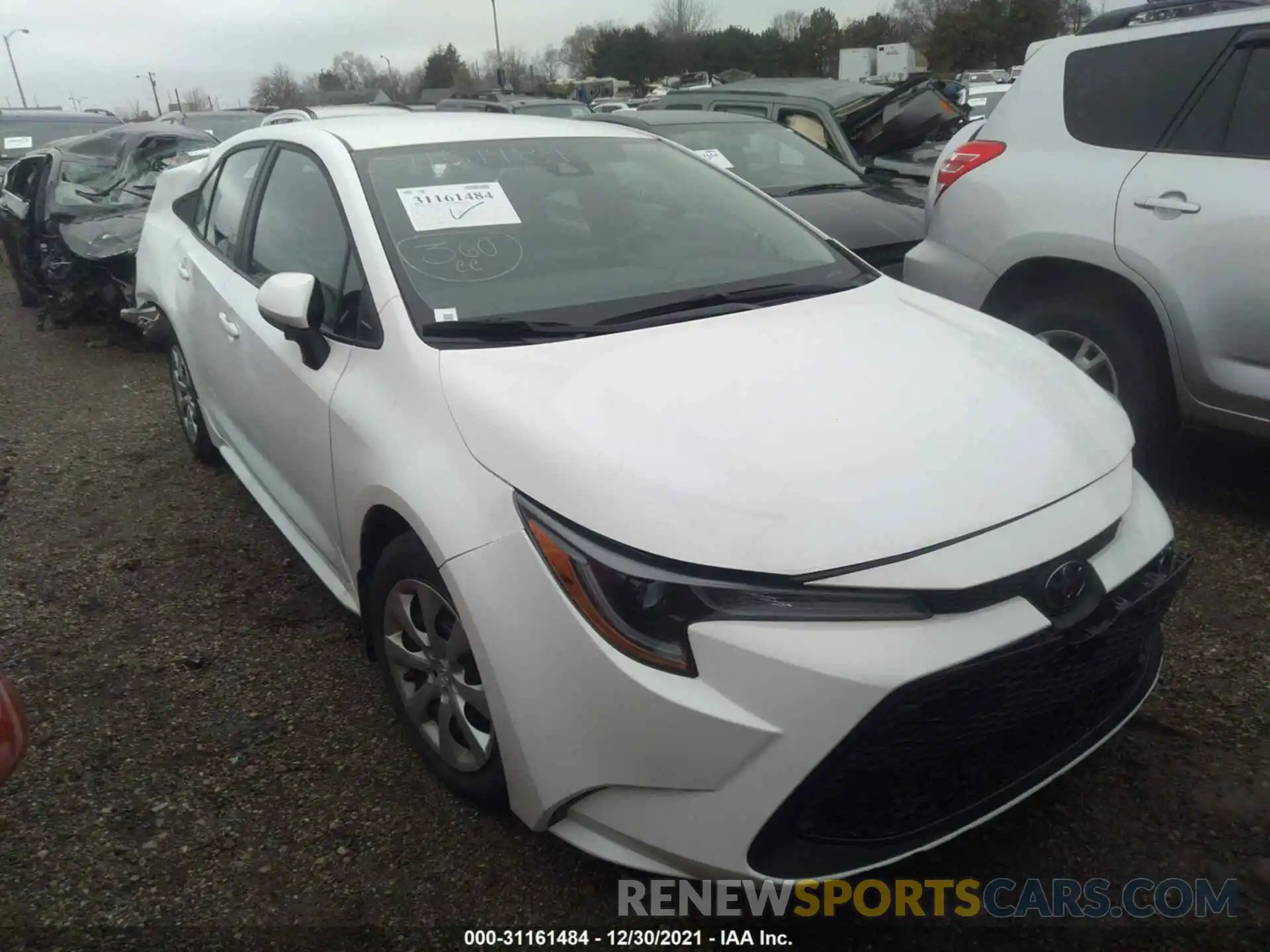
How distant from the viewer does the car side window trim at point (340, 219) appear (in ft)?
8.25

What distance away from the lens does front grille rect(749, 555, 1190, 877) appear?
67.4 inches

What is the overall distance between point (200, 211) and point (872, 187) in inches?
166

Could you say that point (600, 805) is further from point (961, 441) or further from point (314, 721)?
point (314, 721)

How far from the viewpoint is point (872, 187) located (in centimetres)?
648

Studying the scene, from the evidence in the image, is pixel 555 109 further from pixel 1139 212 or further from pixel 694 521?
pixel 694 521

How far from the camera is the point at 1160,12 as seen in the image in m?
3.95

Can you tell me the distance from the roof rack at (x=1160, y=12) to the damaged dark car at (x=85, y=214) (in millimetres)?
5832

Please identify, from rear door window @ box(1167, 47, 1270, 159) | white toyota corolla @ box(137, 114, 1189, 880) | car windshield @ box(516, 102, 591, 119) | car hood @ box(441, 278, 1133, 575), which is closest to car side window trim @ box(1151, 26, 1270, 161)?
rear door window @ box(1167, 47, 1270, 159)

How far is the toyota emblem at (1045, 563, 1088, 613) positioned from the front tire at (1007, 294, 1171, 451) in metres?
2.02

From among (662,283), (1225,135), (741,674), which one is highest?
(1225,135)

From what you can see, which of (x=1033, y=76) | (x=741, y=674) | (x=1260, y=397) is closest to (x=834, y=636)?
(x=741, y=674)

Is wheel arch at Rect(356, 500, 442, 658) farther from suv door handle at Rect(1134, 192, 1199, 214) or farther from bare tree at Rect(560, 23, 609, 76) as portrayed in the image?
bare tree at Rect(560, 23, 609, 76)

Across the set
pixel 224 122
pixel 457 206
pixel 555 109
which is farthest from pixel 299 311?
pixel 555 109

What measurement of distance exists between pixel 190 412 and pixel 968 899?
13.0 ft
